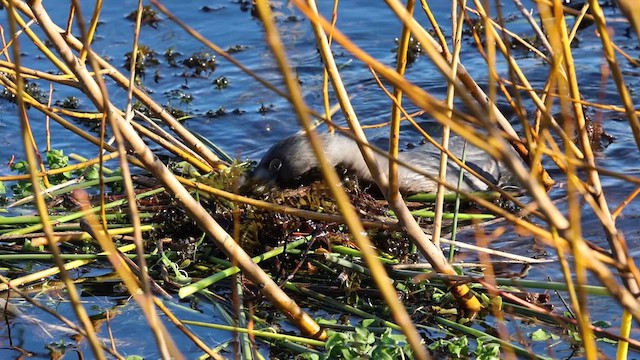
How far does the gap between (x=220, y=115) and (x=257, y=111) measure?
30cm

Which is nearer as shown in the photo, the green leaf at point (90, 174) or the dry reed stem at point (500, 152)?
the dry reed stem at point (500, 152)

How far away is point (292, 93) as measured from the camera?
1.19 metres

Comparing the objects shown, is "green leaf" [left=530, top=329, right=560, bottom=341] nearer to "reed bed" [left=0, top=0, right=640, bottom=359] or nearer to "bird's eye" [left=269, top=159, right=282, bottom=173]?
"reed bed" [left=0, top=0, right=640, bottom=359]

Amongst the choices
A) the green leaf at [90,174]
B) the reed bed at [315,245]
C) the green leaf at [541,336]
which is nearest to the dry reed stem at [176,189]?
the reed bed at [315,245]

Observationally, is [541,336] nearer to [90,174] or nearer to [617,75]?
[617,75]

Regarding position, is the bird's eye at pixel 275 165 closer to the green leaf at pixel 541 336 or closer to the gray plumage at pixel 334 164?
the gray plumage at pixel 334 164

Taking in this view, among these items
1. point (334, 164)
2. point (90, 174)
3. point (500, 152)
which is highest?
point (500, 152)

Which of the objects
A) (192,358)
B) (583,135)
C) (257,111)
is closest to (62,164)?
(192,358)

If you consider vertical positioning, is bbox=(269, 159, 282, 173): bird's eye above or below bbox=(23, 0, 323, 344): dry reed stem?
below

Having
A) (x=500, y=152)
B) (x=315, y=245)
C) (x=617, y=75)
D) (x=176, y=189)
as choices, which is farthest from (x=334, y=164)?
(x=500, y=152)

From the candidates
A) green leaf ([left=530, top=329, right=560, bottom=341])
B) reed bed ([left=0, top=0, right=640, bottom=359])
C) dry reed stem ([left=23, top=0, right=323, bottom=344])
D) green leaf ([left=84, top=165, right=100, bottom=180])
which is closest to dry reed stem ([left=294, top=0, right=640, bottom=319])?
reed bed ([left=0, top=0, right=640, bottom=359])

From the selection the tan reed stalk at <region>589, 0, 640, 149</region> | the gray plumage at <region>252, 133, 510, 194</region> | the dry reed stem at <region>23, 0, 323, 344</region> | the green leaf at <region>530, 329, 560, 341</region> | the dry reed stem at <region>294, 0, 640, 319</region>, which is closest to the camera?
the dry reed stem at <region>294, 0, 640, 319</region>

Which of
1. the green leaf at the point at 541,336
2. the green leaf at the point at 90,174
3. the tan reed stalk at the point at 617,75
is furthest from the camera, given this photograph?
the green leaf at the point at 90,174

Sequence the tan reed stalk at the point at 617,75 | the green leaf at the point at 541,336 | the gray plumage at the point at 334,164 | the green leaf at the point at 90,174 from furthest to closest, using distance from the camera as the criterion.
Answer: the gray plumage at the point at 334,164 → the green leaf at the point at 90,174 → the green leaf at the point at 541,336 → the tan reed stalk at the point at 617,75
